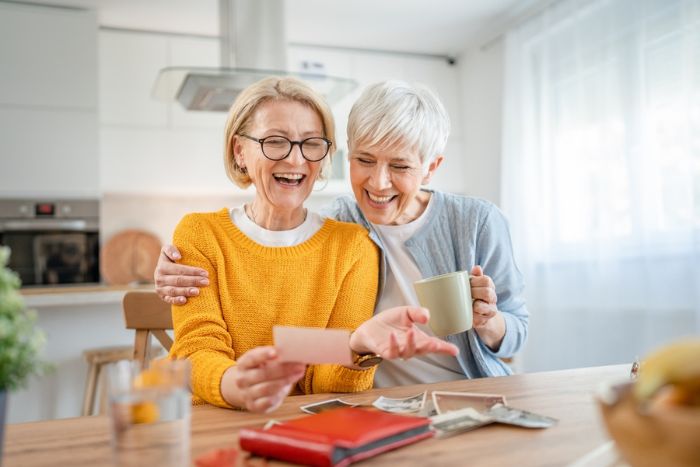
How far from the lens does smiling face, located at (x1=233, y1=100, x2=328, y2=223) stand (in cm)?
141

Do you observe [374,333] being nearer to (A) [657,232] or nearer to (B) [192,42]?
(A) [657,232]

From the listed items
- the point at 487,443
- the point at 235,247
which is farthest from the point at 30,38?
the point at 487,443

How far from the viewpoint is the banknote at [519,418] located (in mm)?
886

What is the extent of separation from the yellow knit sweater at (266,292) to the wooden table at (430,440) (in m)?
0.20

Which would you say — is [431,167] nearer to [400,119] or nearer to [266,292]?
[400,119]

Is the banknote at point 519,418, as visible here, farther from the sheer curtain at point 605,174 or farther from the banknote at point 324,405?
the sheer curtain at point 605,174

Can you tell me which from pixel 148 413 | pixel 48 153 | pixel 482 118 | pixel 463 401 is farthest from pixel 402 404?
pixel 482 118

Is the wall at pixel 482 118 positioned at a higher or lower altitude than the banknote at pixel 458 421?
higher

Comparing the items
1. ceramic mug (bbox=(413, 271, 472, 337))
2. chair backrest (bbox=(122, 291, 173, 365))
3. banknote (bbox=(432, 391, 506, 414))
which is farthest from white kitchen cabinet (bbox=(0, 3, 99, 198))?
banknote (bbox=(432, 391, 506, 414))

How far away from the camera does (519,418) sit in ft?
2.98

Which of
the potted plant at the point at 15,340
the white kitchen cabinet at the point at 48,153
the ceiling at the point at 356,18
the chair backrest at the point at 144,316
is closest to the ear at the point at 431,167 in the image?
the chair backrest at the point at 144,316

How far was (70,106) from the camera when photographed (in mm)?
4398

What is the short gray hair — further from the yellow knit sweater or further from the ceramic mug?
the ceramic mug

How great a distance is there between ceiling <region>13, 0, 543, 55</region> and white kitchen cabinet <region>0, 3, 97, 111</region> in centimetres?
10
